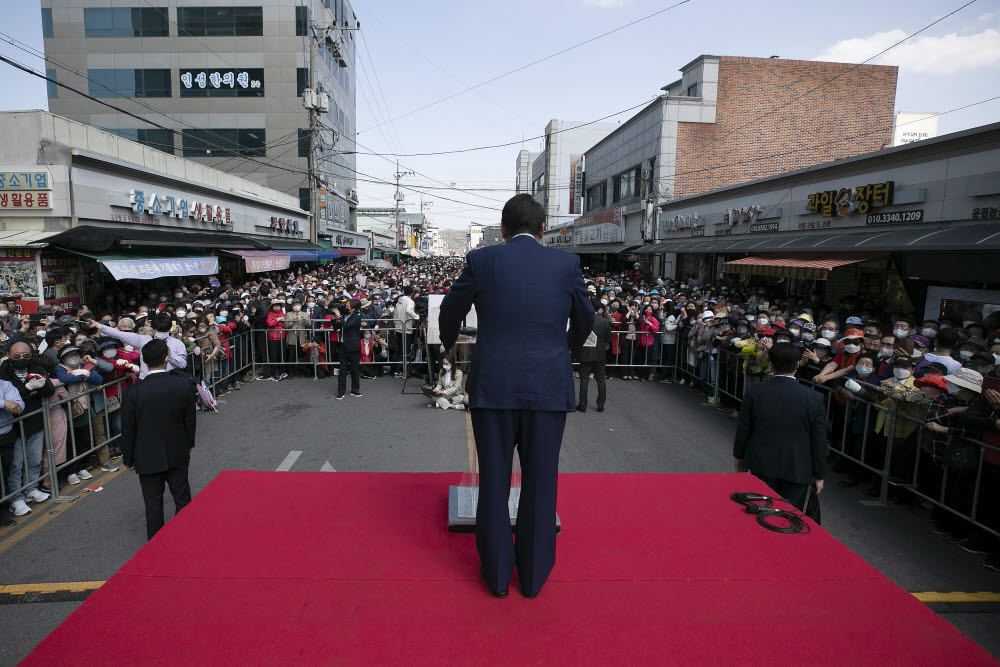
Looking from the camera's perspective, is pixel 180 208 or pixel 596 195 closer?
pixel 180 208

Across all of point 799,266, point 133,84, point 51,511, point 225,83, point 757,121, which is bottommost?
point 51,511

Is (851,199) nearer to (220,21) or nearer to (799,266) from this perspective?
(799,266)

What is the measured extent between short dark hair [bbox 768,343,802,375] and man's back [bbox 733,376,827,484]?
85 mm

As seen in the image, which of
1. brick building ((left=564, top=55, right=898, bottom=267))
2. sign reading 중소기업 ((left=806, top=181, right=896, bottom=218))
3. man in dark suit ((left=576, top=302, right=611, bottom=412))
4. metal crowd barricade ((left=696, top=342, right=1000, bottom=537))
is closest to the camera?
metal crowd barricade ((left=696, top=342, right=1000, bottom=537))

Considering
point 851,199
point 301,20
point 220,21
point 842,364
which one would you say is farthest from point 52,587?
point 220,21

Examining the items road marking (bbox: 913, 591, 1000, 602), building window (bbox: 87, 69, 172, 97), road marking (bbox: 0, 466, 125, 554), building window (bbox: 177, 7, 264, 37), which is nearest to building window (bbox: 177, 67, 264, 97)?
building window (bbox: 87, 69, 172, 97)

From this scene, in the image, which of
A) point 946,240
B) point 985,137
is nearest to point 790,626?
point 946,240

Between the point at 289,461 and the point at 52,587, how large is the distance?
2.74 metres

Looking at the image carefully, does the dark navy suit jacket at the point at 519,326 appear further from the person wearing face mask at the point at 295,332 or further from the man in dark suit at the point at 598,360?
the person wearing face mask at the point at 295,332

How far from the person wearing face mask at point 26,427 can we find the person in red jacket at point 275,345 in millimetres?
5856

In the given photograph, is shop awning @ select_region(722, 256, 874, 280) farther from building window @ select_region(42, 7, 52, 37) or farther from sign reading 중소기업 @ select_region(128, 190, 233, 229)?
building window @ select_region(42, 7, 52, 37)

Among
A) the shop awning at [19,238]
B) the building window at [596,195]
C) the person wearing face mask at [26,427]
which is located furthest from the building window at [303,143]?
the person wearing face mask at [26,427]

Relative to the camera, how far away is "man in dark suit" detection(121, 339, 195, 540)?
425cm

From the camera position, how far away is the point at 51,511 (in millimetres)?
5453
